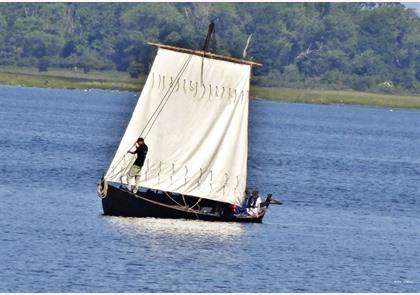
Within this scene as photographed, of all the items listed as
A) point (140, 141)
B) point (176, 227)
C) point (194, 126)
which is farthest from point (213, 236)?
point (194, 126)

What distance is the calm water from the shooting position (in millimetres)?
46656

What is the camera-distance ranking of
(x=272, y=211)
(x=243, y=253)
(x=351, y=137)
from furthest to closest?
(x=351, y=137)
(x=272, y=211)
(x=243, y=253)

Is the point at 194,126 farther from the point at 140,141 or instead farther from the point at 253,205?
the point at 253,205

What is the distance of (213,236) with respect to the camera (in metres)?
55.6

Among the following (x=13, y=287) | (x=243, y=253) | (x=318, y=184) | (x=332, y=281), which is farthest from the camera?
(x=318, y=184)

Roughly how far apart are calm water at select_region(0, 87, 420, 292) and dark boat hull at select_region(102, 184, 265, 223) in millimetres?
521

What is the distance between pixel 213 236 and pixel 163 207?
11.0ft

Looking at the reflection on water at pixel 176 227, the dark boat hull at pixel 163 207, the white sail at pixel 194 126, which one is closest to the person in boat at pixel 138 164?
the dark boat hull at pixel 163 207

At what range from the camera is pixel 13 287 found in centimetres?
4325

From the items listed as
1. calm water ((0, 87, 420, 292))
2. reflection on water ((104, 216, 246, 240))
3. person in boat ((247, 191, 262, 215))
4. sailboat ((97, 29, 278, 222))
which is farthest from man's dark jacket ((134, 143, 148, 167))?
person in boat ((247, 191, 262, 215))

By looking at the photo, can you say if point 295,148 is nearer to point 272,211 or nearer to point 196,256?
point 272,211

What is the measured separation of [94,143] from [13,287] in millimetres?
64370

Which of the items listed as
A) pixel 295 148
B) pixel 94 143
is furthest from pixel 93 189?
pixel 295 148

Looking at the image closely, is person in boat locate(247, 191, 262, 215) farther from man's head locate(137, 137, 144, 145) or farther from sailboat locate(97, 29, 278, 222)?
man's head locate(137, 137, 144, 145)
